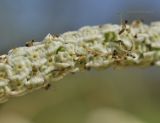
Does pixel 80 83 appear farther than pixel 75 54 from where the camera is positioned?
Yes

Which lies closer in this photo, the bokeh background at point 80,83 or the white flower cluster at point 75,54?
the white flower cluster at point 75,54

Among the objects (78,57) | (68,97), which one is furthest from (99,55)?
(68,97)

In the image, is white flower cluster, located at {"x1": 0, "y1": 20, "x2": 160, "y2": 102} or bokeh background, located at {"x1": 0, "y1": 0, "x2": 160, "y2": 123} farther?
bokeh background, located at {"x1": 0, "y1": 0, "x2": 160, "y2": 123}

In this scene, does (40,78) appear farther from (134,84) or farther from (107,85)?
(134,84)

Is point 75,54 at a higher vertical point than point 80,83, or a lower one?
higher
